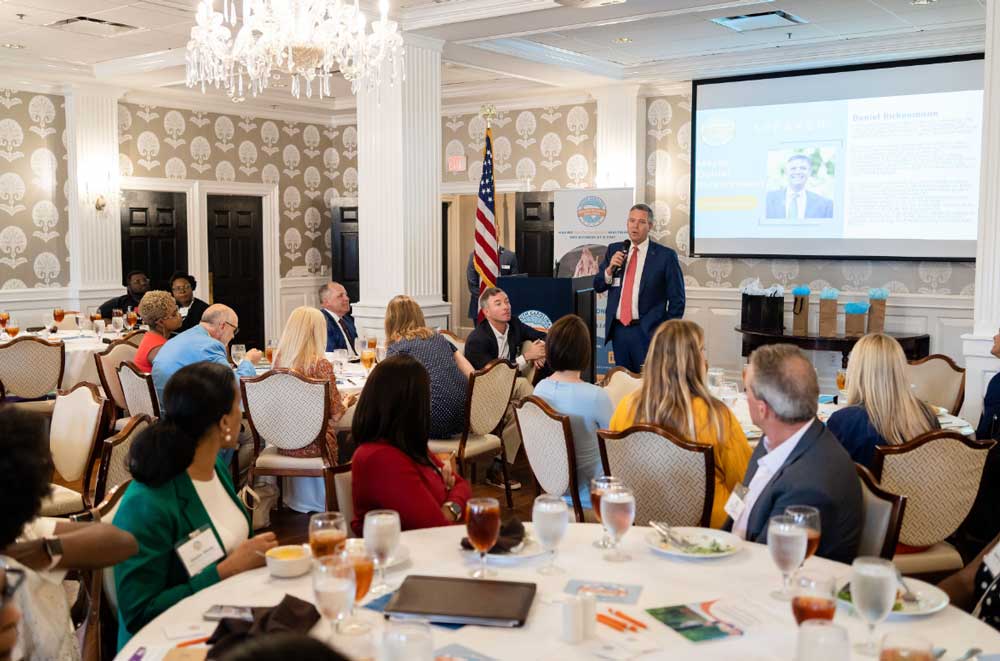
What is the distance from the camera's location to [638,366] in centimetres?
765

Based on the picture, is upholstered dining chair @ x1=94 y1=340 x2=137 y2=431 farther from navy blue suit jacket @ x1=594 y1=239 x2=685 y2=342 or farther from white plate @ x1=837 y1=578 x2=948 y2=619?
white plate @ x1=837 y1=578 x2=948 y2=619

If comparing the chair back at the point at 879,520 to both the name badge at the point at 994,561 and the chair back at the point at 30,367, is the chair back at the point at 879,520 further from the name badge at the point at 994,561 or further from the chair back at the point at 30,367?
the chair back at the point at 30,367

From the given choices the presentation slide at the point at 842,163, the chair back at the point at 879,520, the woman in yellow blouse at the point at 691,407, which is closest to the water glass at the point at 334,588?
the chair back at the point at 879,520

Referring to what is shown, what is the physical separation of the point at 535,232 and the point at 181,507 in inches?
376

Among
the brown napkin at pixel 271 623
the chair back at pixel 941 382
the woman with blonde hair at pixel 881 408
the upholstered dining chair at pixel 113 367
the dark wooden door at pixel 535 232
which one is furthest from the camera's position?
the dark wooden door at pixel 535 232

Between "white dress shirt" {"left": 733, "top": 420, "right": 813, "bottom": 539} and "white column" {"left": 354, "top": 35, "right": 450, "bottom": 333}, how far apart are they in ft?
18.4

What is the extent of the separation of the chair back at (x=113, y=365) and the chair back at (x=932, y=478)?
4.75 meters

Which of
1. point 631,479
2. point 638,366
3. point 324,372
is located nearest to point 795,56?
point 638,366

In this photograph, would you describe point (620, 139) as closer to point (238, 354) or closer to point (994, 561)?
point (238, 354)

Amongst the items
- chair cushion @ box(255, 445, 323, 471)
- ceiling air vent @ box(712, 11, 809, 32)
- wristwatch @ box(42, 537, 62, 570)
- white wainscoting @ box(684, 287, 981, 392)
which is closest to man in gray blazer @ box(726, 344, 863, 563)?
wristwatch @ box(42, 537, 62, 570)

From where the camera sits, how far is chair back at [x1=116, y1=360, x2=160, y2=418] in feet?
18.4

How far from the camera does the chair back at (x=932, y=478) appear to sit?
11.8ft

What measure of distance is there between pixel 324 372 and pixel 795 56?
628 cm

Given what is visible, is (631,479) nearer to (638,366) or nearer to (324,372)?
(324,372)
